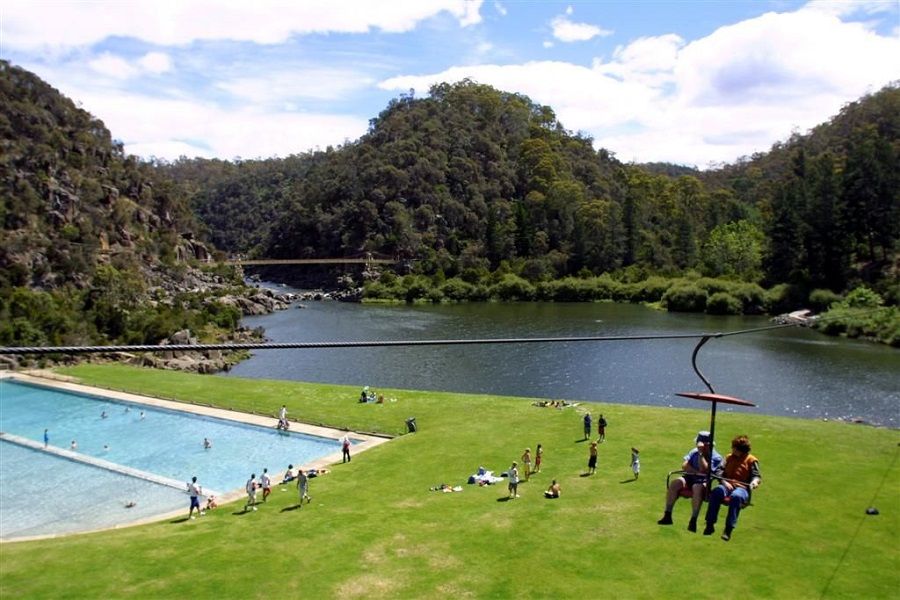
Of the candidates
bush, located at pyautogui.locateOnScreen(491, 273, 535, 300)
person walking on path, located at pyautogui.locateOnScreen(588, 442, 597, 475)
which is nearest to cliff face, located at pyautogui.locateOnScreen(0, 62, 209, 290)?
bush, located at pyautogui.locateOnScreen(491, 273, 535, 300)

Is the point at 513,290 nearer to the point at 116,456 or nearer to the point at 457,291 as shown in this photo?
the point at 457,291

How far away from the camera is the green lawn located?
17.1 m

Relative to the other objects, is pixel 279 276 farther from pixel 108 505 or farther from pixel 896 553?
pixel 896 553

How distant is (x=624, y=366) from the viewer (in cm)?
5497

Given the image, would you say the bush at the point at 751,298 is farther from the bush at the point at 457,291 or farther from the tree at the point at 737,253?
the bush at the point at 457,291

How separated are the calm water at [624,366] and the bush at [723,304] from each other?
12.2 ft

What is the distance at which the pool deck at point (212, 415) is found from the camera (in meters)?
25.2

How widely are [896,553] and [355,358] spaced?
4874 cm

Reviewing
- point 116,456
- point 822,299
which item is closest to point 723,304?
point 822,299

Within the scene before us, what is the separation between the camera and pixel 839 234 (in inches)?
3241

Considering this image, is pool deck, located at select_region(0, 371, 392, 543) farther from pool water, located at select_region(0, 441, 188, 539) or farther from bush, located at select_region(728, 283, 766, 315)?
bush, located at select_region(728, 283, 766, 315)

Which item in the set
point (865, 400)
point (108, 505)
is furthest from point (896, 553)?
point (865, 400)

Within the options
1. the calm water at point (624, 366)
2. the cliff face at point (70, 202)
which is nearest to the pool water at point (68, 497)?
the calm water at point (624, 366)

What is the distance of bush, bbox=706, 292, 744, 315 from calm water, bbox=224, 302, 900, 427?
372 centimetres
